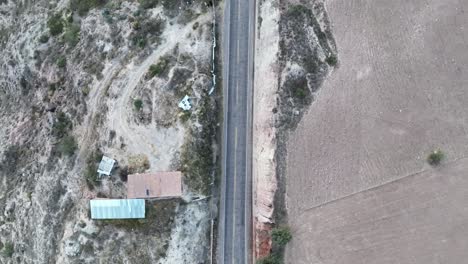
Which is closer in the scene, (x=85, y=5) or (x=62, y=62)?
(x=62, y=62)

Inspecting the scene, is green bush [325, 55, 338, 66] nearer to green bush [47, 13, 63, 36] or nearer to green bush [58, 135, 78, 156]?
green bush [58, 135, 78, 156]

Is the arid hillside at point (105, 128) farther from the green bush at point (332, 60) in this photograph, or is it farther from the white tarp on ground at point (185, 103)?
the green bush at point (332, 60)

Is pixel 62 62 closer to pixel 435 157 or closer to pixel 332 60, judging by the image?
pixel 332 60

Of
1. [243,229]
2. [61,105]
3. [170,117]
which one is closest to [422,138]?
[243,229]

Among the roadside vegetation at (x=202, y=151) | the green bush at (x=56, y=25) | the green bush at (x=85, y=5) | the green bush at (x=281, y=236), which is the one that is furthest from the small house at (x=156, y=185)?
the green bush at (x=56, y=25)

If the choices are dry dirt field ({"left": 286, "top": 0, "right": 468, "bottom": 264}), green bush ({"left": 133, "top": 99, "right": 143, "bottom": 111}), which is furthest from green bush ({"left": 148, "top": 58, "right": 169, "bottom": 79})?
dry dirt field ({"left": 286, "top": 0, "right": 468, "bottom": 264})

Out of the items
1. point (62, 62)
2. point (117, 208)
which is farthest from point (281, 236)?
point (62, 62)
